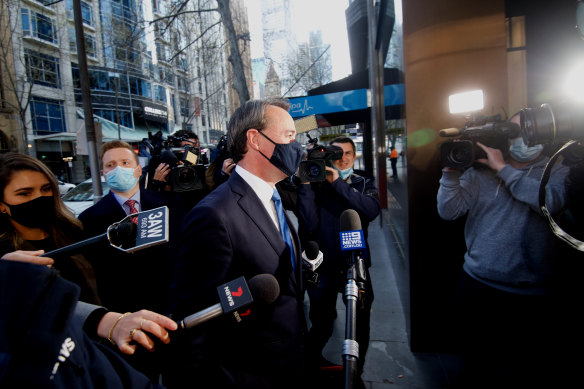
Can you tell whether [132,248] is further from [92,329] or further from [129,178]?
[129,178]

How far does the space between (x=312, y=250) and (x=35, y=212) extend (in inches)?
68.6

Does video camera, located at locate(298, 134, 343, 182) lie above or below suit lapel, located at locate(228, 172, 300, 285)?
above

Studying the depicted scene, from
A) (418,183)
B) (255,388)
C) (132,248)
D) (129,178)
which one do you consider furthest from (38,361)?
(418,183)

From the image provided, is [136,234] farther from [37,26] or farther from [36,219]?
[37,26]

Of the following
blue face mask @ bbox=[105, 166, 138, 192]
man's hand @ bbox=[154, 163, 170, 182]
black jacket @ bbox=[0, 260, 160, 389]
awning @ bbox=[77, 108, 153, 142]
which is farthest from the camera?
awning @ bbox=[77, 108, 153, 142]

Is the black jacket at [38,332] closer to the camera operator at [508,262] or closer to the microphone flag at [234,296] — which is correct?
the microphone flag at [234,296]

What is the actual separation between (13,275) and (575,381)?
9.68ft

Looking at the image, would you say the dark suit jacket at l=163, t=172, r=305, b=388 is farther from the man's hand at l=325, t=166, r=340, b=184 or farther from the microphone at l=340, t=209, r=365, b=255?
the man's hand at l=325, t=166, r=340, b=184

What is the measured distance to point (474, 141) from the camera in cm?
193

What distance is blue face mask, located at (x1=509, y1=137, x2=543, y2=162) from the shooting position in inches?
74.0

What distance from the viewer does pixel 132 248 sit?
112cm

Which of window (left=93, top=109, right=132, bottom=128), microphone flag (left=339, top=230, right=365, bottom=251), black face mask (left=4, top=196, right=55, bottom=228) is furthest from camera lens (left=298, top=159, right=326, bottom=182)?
window (left=93, top=109, right=132, bottom=128)

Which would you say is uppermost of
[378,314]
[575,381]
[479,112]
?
[479,112]

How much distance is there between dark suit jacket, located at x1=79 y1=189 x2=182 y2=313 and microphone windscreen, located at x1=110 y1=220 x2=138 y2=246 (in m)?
1.24
